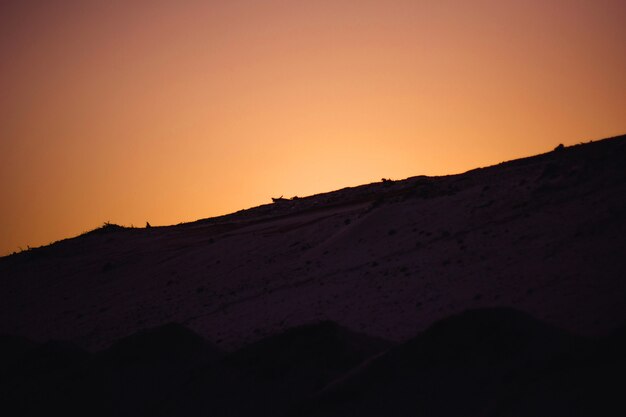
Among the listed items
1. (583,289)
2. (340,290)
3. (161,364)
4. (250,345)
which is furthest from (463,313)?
(161,364)

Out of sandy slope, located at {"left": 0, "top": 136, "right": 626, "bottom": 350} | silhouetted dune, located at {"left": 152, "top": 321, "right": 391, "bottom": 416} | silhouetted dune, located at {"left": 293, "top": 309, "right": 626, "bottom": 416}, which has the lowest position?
silhouetted dune, located at {"left": 293, "top": 309, "right": 626, "bottom": 416}

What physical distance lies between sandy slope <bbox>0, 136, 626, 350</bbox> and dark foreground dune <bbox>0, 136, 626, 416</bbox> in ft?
0.09

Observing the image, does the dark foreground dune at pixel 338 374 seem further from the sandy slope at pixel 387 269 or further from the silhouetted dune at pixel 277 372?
the sandy slope at pixel 387 269

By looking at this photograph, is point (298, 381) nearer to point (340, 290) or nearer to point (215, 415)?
point (215, 415)

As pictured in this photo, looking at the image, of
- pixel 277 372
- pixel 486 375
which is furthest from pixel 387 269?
pixel 486 375

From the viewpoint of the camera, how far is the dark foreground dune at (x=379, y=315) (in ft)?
16.3

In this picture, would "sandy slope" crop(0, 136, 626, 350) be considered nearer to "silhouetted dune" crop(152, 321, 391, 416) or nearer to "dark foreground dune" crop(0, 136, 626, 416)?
"dark foreground dune" crop(0, 136, 626, 416)

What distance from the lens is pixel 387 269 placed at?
7.99 m

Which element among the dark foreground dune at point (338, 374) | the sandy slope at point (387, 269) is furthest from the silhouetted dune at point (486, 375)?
the sandy slope at point (387, 269)

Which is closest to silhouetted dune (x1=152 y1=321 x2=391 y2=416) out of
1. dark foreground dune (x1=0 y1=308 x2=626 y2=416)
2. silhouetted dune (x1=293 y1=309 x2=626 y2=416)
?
dark foreground dune (x1=0 y1=308 x2=626 y2=416)

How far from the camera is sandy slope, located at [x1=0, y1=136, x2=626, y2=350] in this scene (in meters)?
6.43

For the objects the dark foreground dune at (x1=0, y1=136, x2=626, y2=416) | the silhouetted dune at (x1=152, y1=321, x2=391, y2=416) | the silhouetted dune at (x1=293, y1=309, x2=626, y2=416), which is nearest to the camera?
the silhouetted dune at (x1=293, y1=309, x2=626, y2=416)

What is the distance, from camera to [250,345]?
262 inches

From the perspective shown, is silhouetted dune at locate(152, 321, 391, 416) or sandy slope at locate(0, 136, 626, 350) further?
sandy slope at locate(0, 136, 626, 350)
